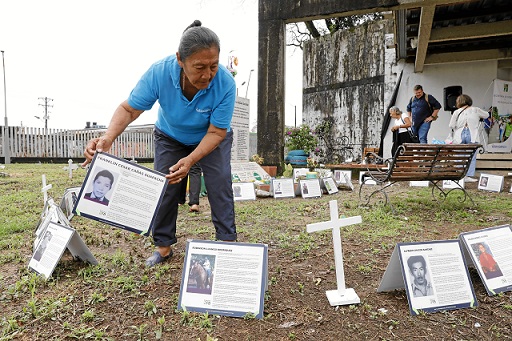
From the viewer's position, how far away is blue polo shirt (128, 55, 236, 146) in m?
2.28

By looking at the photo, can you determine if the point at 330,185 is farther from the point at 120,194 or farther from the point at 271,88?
the point at 120,194

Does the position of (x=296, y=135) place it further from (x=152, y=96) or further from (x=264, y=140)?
(x=152, y=96)

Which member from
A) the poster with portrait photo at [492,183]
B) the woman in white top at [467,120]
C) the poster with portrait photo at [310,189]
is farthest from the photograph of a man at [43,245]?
the woman in white top at [467,120]

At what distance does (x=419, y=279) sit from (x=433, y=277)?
0.27 feet

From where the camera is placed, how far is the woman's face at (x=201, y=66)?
199cm

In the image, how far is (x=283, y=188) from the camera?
20.6 feet

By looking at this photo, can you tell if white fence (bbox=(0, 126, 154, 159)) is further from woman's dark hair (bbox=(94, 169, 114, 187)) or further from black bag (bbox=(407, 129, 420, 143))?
woman's dark hair (bbox=(94, 169, 114, 187))

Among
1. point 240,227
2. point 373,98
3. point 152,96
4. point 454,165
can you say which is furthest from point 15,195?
point 373,98

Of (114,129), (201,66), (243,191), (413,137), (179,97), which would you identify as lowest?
(243,191)

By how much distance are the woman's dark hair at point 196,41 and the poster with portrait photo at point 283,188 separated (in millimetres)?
4332

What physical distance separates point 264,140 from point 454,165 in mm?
3823

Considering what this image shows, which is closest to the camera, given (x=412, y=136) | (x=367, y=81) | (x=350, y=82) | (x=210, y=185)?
(x=210, y=185)

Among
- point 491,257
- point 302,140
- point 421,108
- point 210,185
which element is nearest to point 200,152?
point 210,185

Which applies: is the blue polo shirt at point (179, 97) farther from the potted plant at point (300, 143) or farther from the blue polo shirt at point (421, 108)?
the potted plant at point (300, 143)
